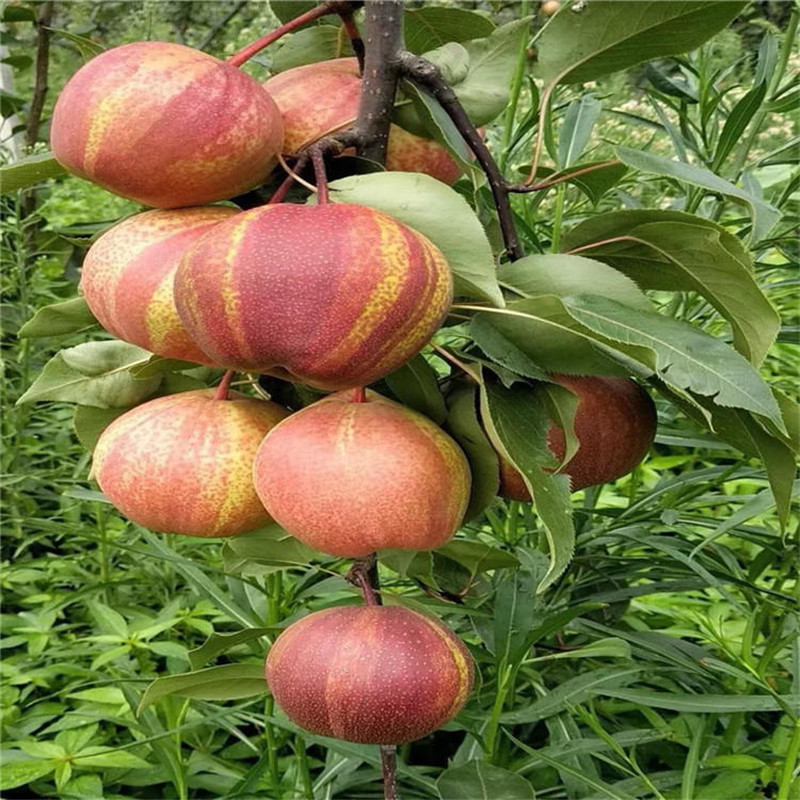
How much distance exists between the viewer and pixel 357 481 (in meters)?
0.51

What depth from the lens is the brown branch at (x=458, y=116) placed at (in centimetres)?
54

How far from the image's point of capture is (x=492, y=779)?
2.35 feet

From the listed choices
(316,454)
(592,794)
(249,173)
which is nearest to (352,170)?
(249,173)

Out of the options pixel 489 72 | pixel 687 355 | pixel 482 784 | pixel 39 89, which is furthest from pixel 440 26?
pixel 39 89

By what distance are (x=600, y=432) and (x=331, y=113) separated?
24 cm

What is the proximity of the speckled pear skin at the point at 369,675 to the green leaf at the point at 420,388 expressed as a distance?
0.39ft

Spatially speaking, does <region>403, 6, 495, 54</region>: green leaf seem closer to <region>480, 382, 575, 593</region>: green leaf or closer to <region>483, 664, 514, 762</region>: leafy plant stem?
<region>480, 382, 575, 593</region>: green leaf

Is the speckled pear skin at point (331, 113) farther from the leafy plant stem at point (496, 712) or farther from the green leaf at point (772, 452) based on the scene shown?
the leafy plant stem at point (496, 712)

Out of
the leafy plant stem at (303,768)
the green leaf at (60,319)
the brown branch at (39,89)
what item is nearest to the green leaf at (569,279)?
the green leaf at (60,319)

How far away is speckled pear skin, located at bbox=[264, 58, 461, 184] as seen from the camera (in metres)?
0.57

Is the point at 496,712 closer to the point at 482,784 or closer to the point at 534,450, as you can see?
the point at 482,784

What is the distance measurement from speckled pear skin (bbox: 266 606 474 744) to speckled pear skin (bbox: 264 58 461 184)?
266mm

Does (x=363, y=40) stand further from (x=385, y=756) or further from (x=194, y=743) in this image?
(x=194, y=743)

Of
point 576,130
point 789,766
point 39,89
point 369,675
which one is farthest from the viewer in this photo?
point 39,89
